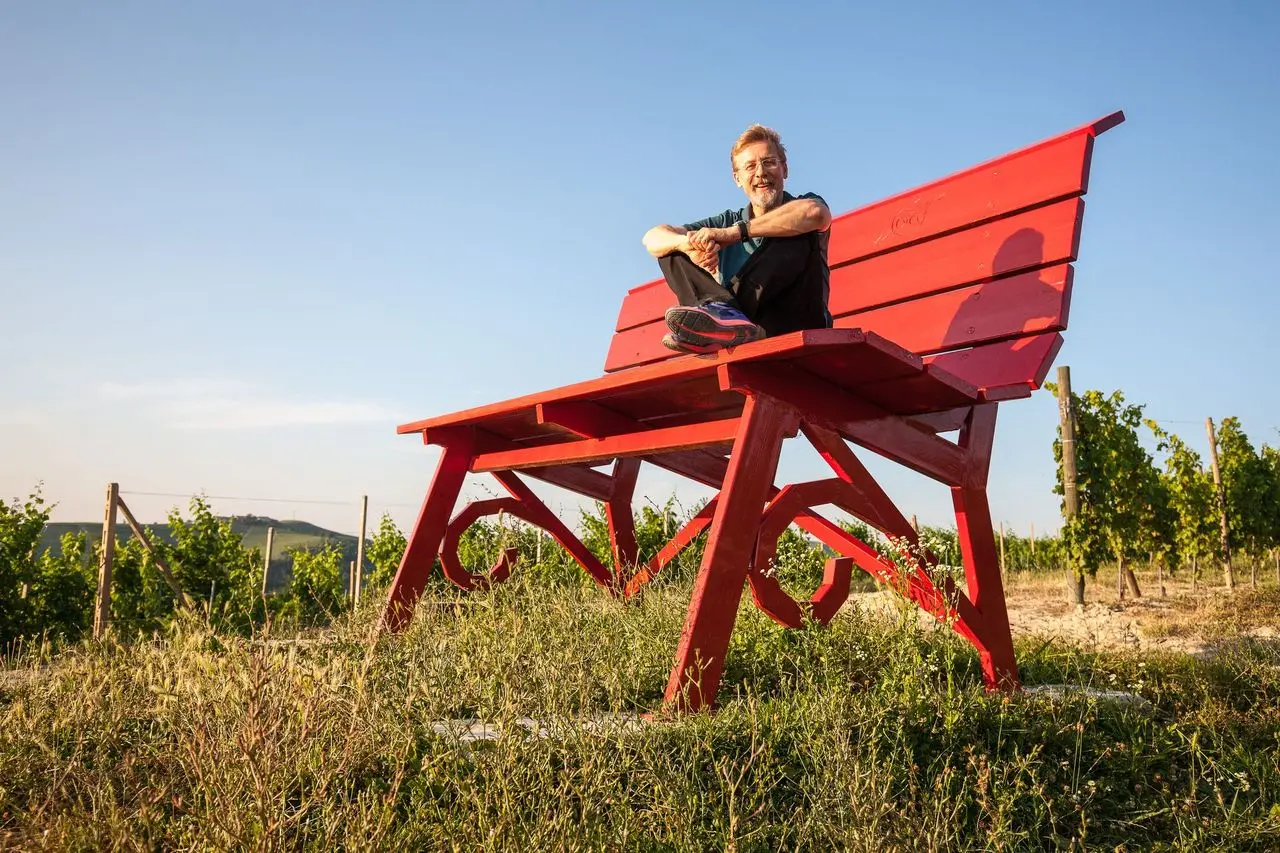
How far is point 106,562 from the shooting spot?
9125mm

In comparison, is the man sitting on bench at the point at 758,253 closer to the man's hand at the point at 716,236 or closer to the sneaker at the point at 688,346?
the man's hand at the point at 716,236

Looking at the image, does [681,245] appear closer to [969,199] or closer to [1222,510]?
[969,199]

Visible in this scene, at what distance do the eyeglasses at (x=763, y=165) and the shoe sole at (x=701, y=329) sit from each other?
30.9 inches

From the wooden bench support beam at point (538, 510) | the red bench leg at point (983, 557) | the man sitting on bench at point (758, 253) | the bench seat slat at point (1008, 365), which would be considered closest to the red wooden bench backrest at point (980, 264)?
the bench seat slat at point (1008, 365)

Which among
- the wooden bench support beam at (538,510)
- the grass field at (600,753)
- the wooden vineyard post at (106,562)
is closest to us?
the grass field at (600,753)

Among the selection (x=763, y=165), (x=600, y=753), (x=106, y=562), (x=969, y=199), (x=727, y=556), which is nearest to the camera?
(x=600, y=753)

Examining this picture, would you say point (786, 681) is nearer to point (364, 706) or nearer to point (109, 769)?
point (364, 706)

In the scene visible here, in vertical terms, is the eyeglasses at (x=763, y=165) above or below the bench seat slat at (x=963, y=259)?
above

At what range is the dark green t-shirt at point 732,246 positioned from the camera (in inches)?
122

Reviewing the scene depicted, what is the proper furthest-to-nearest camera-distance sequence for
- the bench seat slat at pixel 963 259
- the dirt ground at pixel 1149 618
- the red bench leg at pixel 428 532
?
the dirt ground at pixel 1149 618 < the red bench leg at pixel 428 532 < the bench seat slat at pixel 963 259

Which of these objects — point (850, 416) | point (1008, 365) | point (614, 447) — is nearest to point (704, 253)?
point (850, 416)

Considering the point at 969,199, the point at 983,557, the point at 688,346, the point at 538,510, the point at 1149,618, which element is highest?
the point at 969,199

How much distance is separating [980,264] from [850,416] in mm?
1131

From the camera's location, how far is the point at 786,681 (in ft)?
8.64
